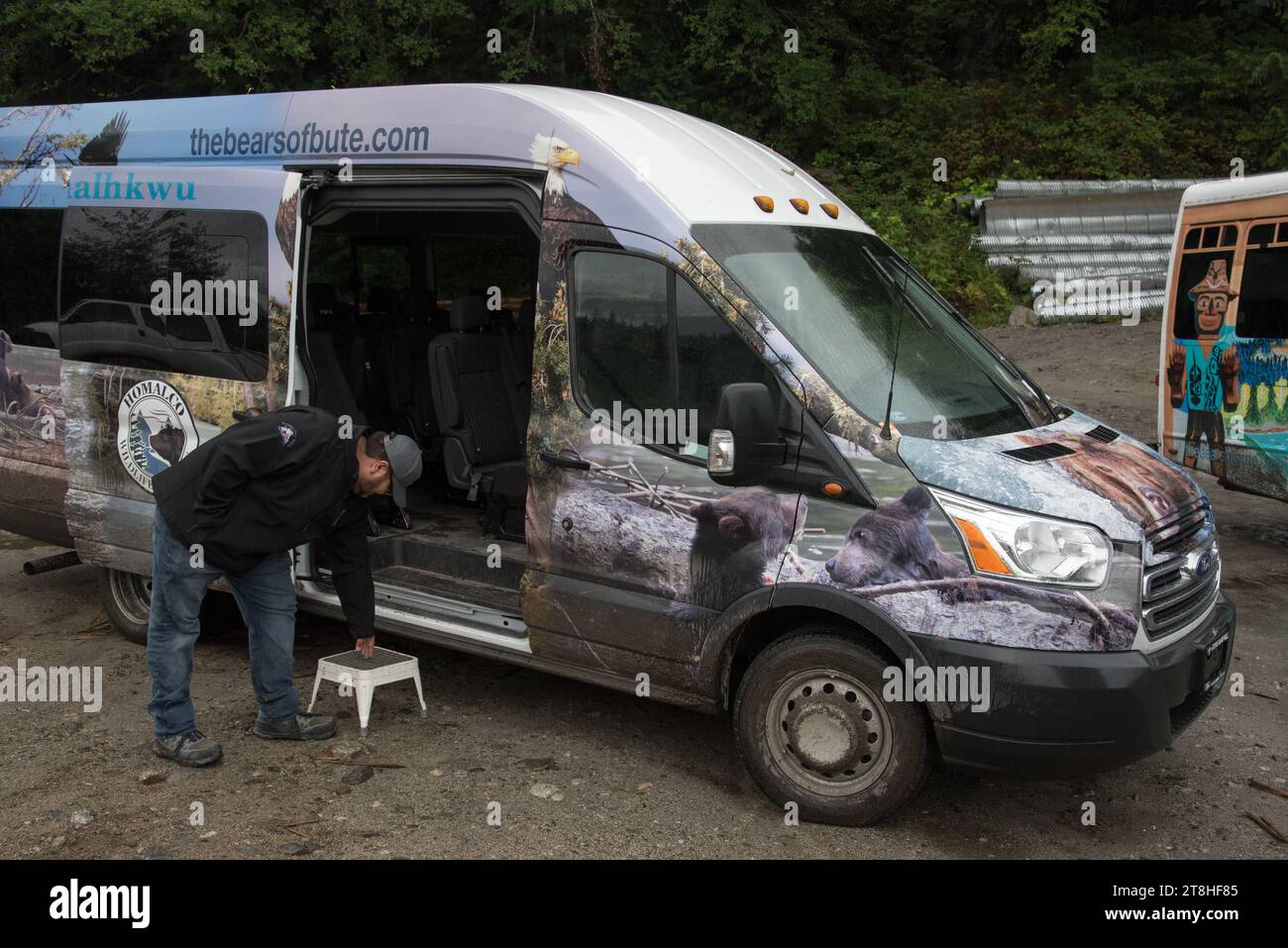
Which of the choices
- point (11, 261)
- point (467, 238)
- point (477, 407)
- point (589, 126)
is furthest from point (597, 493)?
point (11, 261)

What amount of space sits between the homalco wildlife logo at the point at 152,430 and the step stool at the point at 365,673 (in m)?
1.36

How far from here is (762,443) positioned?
4.31m

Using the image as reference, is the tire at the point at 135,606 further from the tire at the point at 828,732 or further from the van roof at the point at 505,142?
the tire at the point at 828,732

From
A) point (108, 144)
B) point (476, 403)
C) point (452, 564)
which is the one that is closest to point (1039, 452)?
point (452, 564)

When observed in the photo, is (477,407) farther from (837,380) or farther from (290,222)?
(837,380)

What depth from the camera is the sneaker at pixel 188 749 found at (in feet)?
16.5

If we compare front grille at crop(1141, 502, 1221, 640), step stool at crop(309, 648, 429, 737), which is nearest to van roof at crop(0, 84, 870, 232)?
front grille at crop(1141, 502, 1221, 640)

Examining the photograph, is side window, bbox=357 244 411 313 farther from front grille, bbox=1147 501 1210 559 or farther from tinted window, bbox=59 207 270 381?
front grille, bbox=1147 501 1210 559

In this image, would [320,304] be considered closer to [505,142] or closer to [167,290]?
[167,290]

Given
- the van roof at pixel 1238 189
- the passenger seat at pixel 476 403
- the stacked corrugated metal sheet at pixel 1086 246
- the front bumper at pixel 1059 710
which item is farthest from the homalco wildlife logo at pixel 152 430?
the stacked corrugated metal sheet at pixel 1086 246

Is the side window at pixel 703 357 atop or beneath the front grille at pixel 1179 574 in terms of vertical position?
atop

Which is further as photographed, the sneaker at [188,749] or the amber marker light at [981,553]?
the sneaker at [188,749]

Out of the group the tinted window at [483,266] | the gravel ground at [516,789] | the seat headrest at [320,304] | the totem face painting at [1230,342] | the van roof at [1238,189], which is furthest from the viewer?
the van roof at [1238,189]

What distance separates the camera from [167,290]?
19.9 ft
